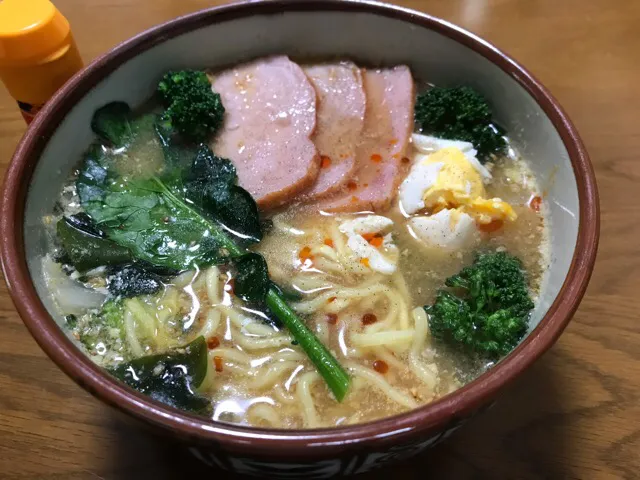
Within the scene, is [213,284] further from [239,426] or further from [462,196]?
[462,196]

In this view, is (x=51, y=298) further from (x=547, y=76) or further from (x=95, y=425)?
(x=547, y=76)

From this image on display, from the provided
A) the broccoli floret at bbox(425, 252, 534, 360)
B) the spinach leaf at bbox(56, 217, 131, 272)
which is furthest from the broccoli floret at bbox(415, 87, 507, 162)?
the spinach leaf at bbox(56, 217, 131, 272)

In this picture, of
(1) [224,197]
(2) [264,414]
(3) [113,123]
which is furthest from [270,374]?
(3) [113,123]

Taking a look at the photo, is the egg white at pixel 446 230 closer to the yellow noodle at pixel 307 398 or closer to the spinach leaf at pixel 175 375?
the yellow noodle at pixel 307 398

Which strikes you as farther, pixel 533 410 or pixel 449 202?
pixel 449 202

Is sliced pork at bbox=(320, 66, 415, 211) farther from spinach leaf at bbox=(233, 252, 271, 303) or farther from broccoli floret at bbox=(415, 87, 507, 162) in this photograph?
spinach leaf at bbox=(233, 252, 271, 303)

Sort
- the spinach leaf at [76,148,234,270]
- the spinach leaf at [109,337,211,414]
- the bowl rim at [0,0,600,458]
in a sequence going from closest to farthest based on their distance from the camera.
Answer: the bowl rim at [0,0,600,458], the spinach leaf at [109,337,211,414], the spinach leaf at [76,148,234,270]

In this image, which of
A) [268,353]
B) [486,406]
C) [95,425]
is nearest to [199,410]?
[268,353]
